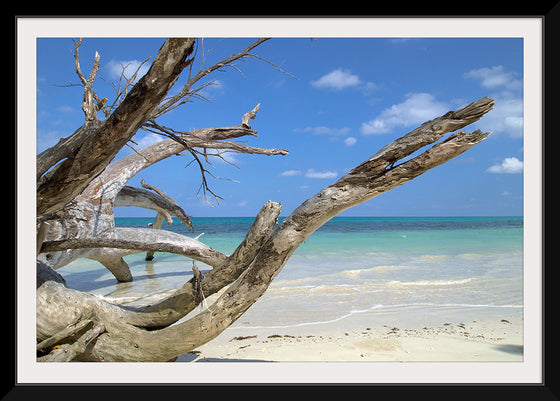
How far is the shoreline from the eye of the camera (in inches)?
136

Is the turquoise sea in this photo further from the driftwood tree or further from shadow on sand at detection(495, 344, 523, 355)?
the driftwood tree

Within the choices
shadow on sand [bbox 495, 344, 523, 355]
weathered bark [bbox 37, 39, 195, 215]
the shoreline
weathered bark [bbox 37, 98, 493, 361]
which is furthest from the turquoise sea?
weathered bark [bbox 37, 39, 195, 215]

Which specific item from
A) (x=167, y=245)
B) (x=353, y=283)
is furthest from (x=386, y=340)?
(x=353, y=283)

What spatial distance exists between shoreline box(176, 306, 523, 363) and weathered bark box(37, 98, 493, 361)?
0.85m

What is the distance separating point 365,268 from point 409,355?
5276 millimetres

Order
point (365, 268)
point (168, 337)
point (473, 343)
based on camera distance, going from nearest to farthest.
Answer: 1. point (168, 337)
2. point (473, 343)
3. point (365, 268)

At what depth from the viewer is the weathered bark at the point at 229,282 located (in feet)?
6.27

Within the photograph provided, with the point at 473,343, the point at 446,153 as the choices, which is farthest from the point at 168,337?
the point at 473,343

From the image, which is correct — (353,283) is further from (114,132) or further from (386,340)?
(114,132)

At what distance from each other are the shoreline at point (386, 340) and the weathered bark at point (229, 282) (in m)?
0.85

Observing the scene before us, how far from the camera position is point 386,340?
3922 millimetres

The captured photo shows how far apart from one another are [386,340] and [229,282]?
2.10 meters

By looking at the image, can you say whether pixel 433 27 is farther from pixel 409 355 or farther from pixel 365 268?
pixel 365 268
